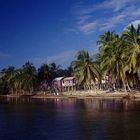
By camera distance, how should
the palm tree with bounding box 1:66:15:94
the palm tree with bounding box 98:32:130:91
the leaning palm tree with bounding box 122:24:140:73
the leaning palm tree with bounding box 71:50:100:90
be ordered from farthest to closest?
the palm tree with bounding box 1:66:15:94, the leaning palm tree with bounding box 71:50:100:90, the palm tree with bounding box 98:32:130:91, the leaning palm tree with bounding box 122:24:140:73

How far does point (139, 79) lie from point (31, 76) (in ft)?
188

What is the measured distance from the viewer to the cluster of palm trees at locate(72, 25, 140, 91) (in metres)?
77.8

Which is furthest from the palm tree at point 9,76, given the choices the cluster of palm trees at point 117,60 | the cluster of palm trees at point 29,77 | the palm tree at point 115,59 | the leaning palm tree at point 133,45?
the leaning palm tree at point 133,45

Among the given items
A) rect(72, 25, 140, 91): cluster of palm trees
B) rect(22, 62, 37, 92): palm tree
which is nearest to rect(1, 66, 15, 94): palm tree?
rect(22, 62, 37, 92): palm tree

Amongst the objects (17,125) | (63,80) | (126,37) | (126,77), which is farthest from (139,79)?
(17,125)

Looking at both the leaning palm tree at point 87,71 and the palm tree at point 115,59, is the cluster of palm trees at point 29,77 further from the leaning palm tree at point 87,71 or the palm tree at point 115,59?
the palm tree at point 115,59

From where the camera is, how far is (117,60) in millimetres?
84562

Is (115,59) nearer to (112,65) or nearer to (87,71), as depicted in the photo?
(112,65)

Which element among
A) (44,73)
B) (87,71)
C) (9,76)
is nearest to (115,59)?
(87,71)

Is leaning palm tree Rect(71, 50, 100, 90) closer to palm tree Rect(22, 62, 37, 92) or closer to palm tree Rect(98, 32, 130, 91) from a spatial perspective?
palm tree Rect(98, 32, 130, 91)

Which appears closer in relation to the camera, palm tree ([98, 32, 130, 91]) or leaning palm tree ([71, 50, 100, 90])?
palm tree ([98, 32, 130, 91])

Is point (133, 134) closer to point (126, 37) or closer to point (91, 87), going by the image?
point (126, 37)

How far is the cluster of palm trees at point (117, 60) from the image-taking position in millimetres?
77750

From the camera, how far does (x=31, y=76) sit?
471 feet
